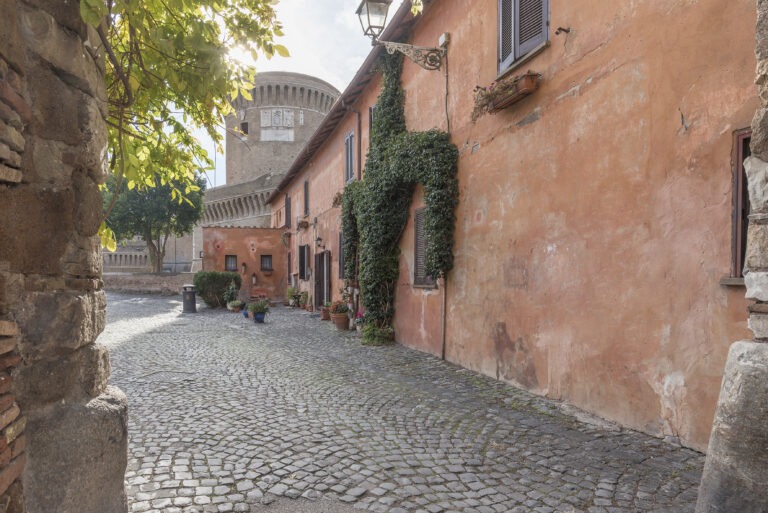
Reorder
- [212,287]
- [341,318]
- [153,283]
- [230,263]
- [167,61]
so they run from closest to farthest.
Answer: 1. [167,61]
2. [341,318]
3. [212,287]
4. [230,263]
5. [153,283]

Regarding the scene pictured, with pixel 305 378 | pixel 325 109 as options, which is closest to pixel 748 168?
pixel 305 378


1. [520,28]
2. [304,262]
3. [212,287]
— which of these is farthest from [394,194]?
[212,287]

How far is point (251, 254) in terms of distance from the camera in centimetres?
2342

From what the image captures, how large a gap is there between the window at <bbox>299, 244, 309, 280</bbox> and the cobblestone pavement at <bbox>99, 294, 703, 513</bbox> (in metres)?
11.7

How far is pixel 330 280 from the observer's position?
592 inches

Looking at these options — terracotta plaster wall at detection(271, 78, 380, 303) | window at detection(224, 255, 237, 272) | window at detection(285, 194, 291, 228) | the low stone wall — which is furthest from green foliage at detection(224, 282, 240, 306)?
the low stone wall

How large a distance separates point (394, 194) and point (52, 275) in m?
7.50

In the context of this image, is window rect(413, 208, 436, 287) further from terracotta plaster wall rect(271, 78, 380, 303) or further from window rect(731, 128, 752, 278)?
window rect(731, 128, 752, 278)

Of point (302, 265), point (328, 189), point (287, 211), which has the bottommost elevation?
point (302, 265)

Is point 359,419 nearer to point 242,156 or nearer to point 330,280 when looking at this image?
point 330,280

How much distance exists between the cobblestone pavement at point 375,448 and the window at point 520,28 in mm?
4156

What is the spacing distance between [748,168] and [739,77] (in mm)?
1602

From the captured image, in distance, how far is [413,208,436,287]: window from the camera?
28.3 ft

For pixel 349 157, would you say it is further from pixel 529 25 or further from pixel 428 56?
pixel 529 25
